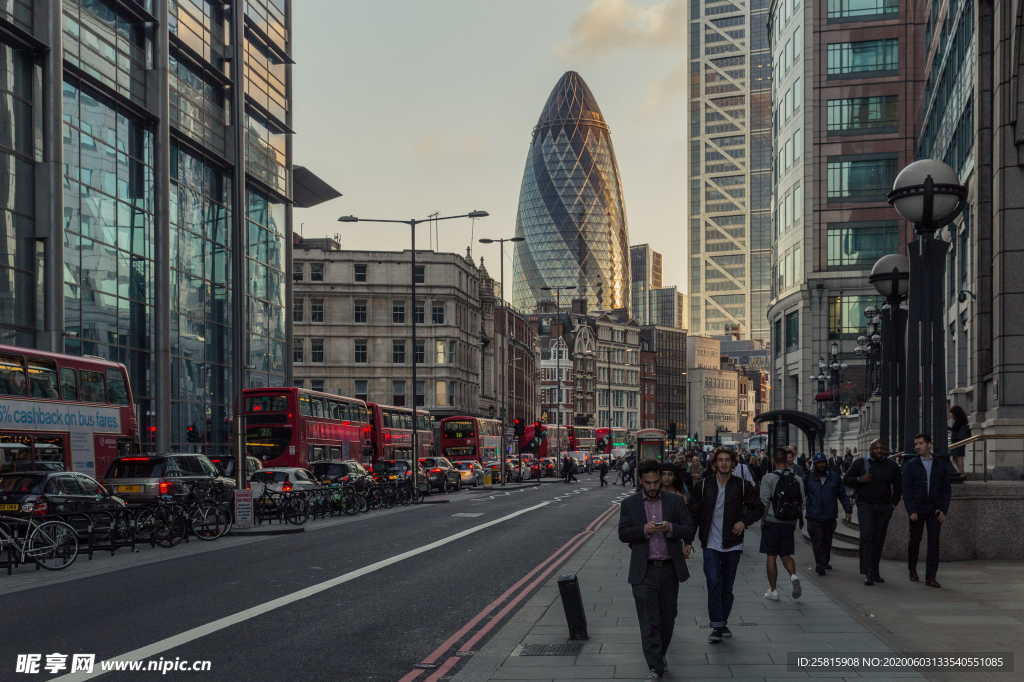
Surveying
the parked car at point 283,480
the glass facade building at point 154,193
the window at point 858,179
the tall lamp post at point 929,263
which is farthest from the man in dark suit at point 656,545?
the window at point 858,179

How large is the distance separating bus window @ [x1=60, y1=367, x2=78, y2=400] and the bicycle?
779cm

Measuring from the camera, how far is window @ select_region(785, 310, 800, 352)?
74750mm

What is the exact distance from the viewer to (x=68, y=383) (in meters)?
27.5

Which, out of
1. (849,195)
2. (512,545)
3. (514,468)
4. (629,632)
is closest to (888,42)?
(849,195)

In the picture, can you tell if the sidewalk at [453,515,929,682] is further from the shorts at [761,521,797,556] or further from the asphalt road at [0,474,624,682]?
the asphalt road at [0,474,624,682]

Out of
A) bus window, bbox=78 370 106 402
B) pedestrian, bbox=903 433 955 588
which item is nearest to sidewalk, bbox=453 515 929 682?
pedestrian, bbox=903 433 955 588

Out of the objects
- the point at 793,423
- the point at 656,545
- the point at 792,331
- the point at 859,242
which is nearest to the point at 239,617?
the point at 656,545

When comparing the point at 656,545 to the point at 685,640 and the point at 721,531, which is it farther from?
the point at 685,640

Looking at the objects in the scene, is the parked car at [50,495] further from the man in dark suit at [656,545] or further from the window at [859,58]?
the window at [859,58]

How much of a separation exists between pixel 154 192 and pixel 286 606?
37.3 m

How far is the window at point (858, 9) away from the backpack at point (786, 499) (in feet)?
209

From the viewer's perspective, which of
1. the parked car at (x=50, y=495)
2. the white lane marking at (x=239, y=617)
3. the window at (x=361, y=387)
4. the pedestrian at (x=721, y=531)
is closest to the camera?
the white lane marking at (x=239, y=617)

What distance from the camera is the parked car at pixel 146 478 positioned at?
89.2 ft

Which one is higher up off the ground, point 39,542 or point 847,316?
point 847,316
